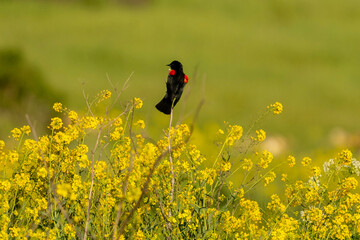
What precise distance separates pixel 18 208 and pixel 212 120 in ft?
50.3

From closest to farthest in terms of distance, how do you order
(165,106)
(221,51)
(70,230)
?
(70,230)
(165,106)
(221,51)

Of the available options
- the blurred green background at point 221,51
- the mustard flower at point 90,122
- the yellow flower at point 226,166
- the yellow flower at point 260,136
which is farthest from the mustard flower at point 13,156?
the blurred green background at point 221,51

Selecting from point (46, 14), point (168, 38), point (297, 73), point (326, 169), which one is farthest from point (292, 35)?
point (326, 169)

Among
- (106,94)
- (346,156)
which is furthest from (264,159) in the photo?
(106,94)

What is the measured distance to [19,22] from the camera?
100 feet

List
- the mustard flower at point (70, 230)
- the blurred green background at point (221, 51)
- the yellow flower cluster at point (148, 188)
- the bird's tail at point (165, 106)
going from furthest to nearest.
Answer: the blurred green background at point (221, 51)
the bird's tail at point (165, 106)
the yellow flower cluster at point (148, 188)
the mustard flower at point (70, 230)

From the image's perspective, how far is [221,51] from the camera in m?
29.7

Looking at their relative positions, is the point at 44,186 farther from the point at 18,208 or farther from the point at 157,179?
the point at 157,179

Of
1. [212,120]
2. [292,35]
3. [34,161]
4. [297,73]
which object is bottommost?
[34,161]

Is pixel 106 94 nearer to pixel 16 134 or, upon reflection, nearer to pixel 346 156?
pixel 16 134

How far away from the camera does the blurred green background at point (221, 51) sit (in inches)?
855

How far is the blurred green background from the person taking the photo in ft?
71.3

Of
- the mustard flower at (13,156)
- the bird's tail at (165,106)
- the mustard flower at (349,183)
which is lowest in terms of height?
the mustard flower at (13,156)

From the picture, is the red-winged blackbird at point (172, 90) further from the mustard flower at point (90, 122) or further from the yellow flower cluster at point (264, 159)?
the yellow flower cluster at point (264, 159)
